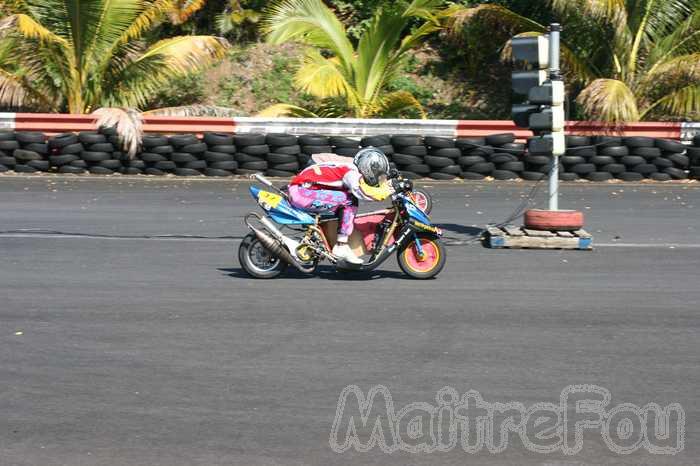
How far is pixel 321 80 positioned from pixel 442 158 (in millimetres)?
3490

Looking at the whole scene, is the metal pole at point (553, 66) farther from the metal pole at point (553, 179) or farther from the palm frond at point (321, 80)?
the palm frond at point (321, 80)

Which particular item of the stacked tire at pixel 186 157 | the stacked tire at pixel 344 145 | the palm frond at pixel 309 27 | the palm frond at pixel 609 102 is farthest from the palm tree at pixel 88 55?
the palm frond at pixel 609 102

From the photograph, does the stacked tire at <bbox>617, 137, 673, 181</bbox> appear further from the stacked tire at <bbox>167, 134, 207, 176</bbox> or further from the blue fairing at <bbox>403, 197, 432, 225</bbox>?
the blue fairing at <bbox>403, 197, 432, 225</bbox>

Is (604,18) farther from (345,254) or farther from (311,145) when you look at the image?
(345,254)

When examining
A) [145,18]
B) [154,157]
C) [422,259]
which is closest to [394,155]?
[154,157]

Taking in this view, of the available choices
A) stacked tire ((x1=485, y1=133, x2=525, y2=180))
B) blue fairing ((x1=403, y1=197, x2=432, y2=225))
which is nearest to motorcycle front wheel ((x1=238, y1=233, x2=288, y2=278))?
blue fairing ((x1=403, y1=197, x2=432, y2=225))

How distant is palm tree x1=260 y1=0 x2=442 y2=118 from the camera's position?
21.3 meters

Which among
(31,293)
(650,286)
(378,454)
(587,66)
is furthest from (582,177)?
(378,454)

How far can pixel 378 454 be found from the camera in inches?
217

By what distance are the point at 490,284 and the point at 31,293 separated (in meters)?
4.17

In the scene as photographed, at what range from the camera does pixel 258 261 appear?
10.2 meters

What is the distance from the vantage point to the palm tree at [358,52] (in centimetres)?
2134

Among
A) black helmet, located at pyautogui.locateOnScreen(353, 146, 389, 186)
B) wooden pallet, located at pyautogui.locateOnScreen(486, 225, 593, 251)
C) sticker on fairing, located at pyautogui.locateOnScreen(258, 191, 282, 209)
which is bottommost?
wooden pallet, located at pyautogui.locateOnScreen(486, 225, 593, 251)

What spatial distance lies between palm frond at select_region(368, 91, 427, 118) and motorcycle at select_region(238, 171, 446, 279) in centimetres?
1127
